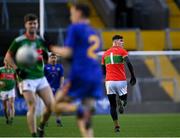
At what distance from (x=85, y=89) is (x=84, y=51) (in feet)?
2.08

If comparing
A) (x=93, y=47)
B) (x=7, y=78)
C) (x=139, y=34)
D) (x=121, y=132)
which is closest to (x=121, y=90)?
(x=121, y=132)

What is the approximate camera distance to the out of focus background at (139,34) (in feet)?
110

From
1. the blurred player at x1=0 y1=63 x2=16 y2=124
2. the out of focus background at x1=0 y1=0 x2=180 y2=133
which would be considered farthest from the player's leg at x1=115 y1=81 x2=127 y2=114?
the out of focus background at x1=0 y1=0 x2=180 y2=133

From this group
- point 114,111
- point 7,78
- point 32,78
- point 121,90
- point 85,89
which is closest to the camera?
point 85,89

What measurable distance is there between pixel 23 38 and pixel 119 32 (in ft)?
69.2

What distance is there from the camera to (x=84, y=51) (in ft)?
42.4

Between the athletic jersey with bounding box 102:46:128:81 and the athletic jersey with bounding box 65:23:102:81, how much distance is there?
8485 mm

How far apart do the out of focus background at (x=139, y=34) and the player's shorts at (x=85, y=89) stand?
1932cm

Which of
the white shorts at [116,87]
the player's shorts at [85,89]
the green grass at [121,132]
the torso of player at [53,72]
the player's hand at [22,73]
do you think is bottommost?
the green grass at [121,132]

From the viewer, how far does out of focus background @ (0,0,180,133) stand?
33.4m

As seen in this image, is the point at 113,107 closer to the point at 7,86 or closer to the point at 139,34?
the point at 7,86

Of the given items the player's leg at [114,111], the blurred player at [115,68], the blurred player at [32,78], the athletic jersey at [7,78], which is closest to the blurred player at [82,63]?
the blurred player at [32,78]

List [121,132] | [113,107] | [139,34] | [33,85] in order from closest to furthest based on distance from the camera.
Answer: [33,85] < [121,132] < [113,107] < [139,34]

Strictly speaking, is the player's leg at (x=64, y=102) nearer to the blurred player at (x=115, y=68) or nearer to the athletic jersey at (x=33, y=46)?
the athletic jersey at (x=33, y=46)
